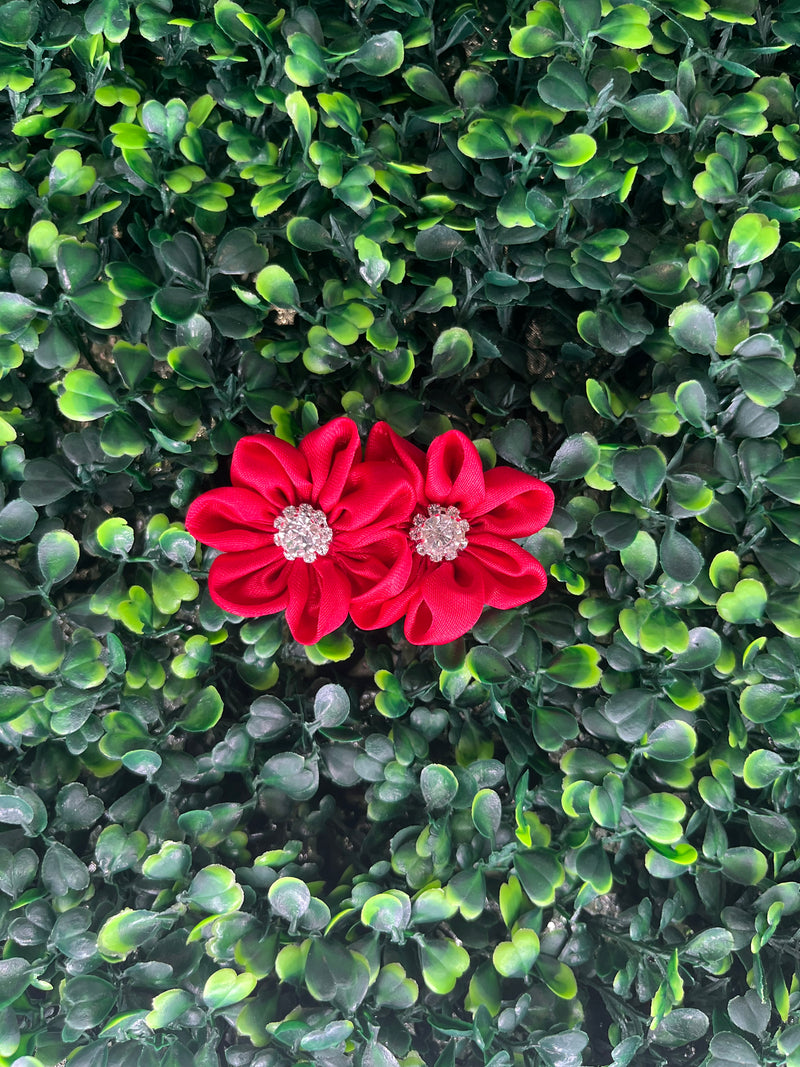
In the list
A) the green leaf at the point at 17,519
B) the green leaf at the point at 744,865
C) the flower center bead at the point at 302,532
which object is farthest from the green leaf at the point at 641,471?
the green leaf at the point at 17,519

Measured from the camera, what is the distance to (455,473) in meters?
0.92

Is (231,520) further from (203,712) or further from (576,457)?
(576,457)

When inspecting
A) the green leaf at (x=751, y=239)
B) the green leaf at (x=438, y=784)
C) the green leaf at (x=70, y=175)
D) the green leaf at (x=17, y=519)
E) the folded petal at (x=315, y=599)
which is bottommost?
the green leaf at (x=438, y=784)

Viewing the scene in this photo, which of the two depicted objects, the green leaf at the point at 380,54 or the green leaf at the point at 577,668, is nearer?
the green leaf at the point at 380,54

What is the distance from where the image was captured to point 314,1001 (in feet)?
3.11

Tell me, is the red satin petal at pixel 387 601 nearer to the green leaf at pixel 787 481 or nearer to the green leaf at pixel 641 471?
the green leaf at pixel 641 471

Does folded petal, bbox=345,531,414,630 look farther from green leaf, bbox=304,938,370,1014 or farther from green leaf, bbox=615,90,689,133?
green leaf, bbox=615,90,689,133

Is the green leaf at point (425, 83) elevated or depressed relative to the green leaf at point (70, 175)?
elevated

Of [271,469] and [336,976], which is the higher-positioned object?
[271,469]

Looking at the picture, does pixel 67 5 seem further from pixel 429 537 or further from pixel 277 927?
pixel 277 927

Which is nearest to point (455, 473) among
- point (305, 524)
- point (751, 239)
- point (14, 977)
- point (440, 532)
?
point (440, 532)

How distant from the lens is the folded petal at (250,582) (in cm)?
89

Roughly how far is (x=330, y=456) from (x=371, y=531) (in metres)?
0.10

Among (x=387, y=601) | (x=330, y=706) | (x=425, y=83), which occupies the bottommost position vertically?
(x=330, y=706)
